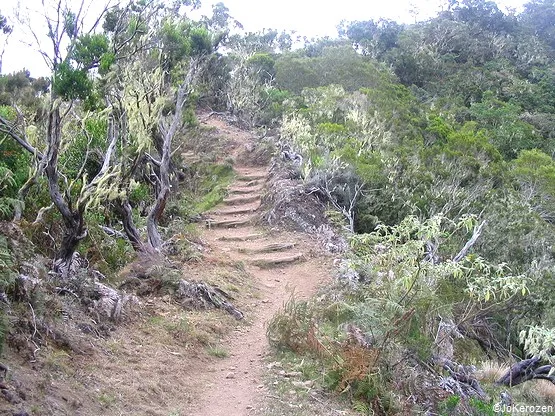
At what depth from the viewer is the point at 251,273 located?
9.60 metres

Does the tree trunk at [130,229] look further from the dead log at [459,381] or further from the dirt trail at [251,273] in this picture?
the dead log at [459,381]

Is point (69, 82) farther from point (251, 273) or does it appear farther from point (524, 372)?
point (524, 372)

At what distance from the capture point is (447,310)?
6234mm

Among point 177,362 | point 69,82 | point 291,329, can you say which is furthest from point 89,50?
point 291,329

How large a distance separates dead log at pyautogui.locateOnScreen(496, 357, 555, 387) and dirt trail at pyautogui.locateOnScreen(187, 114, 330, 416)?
10.2 feet

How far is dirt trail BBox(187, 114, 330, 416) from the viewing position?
495 cm

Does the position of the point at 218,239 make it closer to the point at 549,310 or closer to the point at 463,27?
the point at 549,310

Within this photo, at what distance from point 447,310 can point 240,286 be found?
3.53 meters

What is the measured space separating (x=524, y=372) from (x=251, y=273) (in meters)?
4.72

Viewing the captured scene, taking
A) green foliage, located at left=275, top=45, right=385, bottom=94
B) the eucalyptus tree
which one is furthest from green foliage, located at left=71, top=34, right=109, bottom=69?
green foliage, located at left=275, top=45, right=385, bottom=94

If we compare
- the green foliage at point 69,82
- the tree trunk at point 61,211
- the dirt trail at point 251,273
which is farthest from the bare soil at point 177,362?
the green foliage at point 69,82

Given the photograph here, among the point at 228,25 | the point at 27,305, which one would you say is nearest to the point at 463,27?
the point at 228,25

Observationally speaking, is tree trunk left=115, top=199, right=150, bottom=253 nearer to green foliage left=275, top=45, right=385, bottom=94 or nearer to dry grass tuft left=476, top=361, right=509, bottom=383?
dry grass tuft left=476, top=361, right=509, bottom=383

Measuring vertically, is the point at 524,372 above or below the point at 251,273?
below
